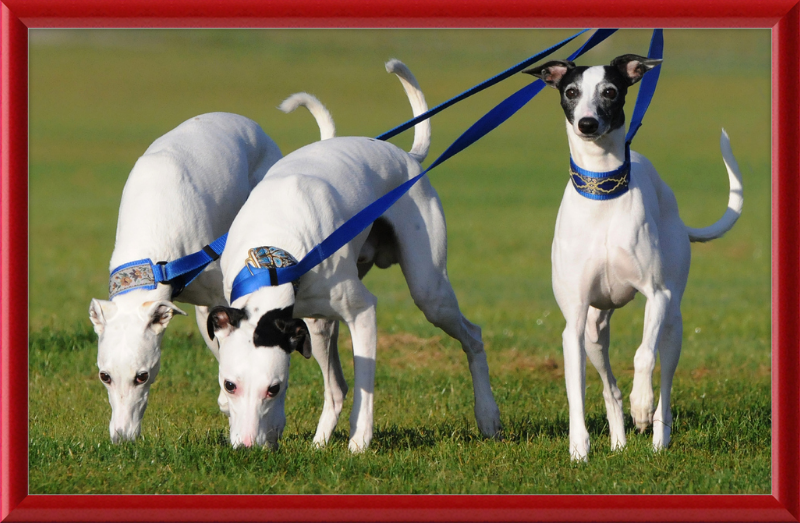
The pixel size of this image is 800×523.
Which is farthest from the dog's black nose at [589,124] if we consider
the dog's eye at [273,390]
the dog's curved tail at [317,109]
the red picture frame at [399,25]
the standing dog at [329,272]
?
the dog's curved tail at [317,109]

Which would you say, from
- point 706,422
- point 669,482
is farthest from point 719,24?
point 706,422

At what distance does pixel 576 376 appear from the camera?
19.5 feet

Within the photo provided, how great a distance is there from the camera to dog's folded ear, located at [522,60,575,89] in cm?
589

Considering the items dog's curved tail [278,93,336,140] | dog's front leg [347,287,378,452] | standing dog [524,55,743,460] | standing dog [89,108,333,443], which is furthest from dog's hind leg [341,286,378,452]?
dog's curved tail [278,93,336,140]

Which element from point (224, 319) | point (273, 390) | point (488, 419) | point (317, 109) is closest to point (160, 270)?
point (224, 319)

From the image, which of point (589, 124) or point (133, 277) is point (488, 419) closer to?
point (589, 124)

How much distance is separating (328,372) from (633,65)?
304 cm

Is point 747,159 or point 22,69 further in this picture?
point 747,159

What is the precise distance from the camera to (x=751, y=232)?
76.3 ft

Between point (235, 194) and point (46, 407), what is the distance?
85.2 inches

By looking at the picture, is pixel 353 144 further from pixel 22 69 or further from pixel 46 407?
pixel 46 407

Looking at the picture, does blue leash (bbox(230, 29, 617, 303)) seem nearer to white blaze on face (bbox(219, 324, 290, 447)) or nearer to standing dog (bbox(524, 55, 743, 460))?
standing dog (bbox(524, 55, 743, 460))

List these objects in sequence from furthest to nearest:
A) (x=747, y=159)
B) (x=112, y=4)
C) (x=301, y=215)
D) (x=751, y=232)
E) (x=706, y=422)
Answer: (x=747, y=159) < (x=751, y=232) < (x=706, y=422) < (x=301, y=215) < (x=112, y=4)

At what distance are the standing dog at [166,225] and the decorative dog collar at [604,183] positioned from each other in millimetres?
2488
